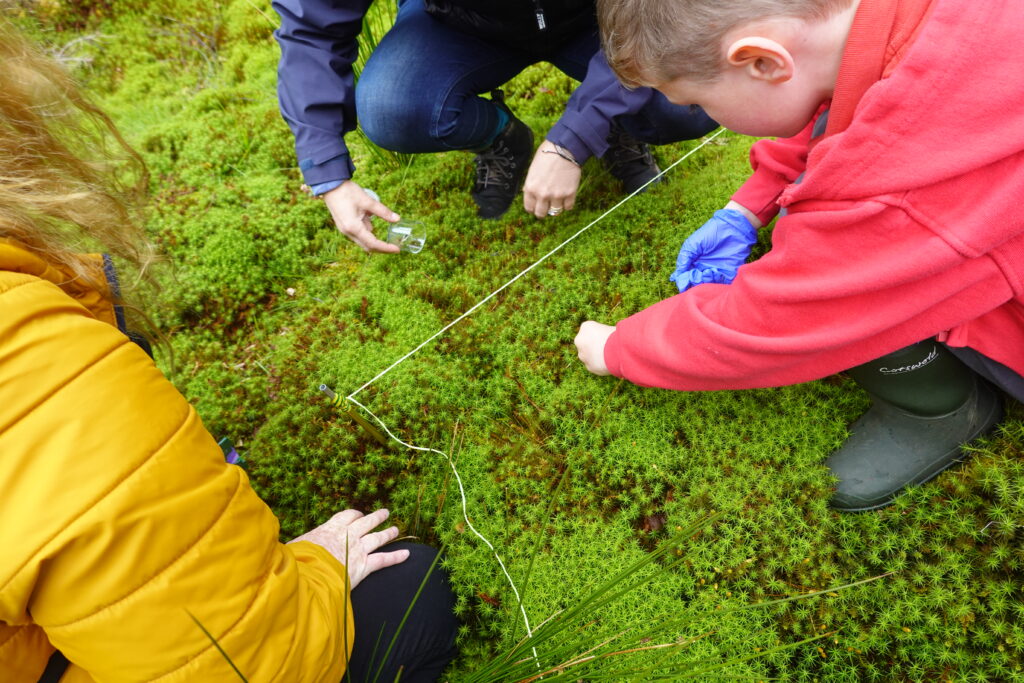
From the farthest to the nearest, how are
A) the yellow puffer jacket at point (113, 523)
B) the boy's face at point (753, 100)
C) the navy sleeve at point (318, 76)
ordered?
the navy sleeve at point (318, 76)
the boy's face at point (753, 100)
the yellow puffer jacket at point (113, 523)

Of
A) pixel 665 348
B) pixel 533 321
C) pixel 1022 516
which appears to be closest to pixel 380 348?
pixel 533 321

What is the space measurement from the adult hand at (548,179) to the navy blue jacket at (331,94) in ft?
0.22

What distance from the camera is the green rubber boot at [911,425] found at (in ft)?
6.56

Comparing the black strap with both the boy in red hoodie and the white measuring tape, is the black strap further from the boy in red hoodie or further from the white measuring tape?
the boy in red hoodie

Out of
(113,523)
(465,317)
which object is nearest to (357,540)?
(113,523)

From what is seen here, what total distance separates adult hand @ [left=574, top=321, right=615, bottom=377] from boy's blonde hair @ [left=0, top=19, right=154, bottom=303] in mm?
1703

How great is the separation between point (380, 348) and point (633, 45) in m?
1.85

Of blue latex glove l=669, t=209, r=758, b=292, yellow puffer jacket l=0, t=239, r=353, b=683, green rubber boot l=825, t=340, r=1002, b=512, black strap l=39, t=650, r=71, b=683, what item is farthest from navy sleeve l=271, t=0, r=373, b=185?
green rubber boot l=825, t=340, r=1002, b=512

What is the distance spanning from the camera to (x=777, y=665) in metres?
1.90

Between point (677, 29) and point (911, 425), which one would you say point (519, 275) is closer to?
point (677, 29)

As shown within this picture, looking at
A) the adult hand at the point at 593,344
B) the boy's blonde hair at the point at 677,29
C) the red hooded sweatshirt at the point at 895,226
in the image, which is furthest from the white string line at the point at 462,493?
the boy's blonde hair at the point at 677,29

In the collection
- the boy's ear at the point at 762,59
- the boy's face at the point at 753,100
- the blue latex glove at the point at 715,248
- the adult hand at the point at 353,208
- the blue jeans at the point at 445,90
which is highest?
the boy's ear at the point at 762,59

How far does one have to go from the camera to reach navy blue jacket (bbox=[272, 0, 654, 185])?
2.40m

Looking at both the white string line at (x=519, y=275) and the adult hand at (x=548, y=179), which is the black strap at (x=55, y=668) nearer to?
the white string line at (x=519, y=275)
